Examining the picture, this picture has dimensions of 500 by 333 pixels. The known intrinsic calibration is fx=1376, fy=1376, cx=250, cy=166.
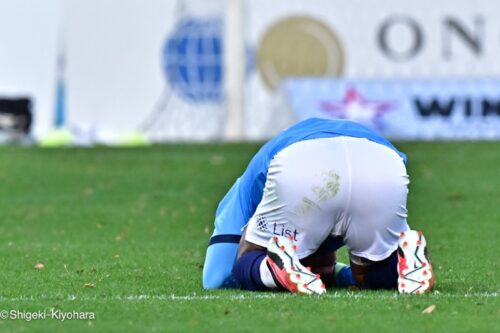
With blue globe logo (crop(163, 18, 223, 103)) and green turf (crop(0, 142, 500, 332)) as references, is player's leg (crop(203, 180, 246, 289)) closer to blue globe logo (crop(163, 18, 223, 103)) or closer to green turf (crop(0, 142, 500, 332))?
green turf (crop(0, 142, 500, 332))

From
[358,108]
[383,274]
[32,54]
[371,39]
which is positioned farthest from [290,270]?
[32,54]

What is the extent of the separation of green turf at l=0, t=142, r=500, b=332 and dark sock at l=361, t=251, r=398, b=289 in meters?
0.16

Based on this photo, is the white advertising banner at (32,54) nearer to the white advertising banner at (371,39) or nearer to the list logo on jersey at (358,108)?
the white advertising banner at (371,39)

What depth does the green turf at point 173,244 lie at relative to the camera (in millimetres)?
6105

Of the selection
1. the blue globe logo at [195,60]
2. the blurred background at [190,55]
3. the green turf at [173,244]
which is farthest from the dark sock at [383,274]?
the blue globe logo at [195,60]

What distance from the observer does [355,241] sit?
684cm

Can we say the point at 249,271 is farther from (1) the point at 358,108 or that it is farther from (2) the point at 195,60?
(2) the point at 195,60

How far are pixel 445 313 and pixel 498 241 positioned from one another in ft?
12.0

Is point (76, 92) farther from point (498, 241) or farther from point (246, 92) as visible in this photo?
point (498, 241)

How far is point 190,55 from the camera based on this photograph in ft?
72.4

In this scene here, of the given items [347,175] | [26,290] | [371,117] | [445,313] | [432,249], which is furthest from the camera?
[371,117]

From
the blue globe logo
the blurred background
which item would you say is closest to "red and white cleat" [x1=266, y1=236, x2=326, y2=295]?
the blurred background

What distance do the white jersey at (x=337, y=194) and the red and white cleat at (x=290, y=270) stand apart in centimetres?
12

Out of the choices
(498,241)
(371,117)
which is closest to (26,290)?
(498,241)
